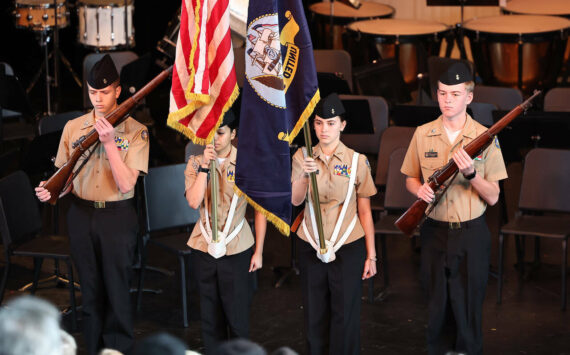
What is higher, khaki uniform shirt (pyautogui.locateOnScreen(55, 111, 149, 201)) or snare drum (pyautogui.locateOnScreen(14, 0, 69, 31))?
snare drum (pyautogui.locateOnScreen(14, 0, 69, 31))

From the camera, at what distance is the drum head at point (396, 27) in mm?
10813

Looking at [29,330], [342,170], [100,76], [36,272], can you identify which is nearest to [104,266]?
[100,76]

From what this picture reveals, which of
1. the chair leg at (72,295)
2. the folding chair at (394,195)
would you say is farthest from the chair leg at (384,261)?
the chair leg at (72,295)

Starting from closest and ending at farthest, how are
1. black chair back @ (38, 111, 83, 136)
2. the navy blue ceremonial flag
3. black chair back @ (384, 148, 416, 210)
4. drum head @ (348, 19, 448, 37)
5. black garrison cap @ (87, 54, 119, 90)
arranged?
the navy blue ceremonial flag → black garrison cap @ (87, 54, 119, 90) → black chair back @ (384, 148, 416, 210) → black chair back @ (38, 111, 83, 136) → drum head @ (348, 19, 448, 37)

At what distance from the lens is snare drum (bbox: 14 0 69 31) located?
10.5 meters

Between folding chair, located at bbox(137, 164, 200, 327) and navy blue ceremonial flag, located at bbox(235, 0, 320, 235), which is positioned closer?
navy blue ceremonial flag, located at bbox(235, 0, 320, 235)

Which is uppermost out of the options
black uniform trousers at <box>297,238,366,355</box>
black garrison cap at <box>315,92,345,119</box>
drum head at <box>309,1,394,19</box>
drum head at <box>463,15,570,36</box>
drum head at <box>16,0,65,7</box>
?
drum head at <box>16,0,65,7</box>

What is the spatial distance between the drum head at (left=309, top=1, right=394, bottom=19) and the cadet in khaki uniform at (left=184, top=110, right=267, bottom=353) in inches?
251

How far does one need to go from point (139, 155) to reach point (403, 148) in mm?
2226

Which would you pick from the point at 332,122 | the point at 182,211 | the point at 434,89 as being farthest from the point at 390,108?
the point at 332,122

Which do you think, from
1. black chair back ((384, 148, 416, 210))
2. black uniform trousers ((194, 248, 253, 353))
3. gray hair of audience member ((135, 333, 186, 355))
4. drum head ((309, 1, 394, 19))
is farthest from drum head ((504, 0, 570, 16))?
gray hair of audience member ((135, 333, 186, 355))

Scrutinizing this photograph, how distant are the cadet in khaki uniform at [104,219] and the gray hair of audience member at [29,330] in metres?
2.52

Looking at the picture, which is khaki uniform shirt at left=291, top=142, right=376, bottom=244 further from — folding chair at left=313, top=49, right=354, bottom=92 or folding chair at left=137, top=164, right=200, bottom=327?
folding chair at left=313, top=49, right=354, bottom=92

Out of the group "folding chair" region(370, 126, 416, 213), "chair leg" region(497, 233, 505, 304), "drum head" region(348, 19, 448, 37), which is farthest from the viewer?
"drum head" region(348, 19, 448, 37)
